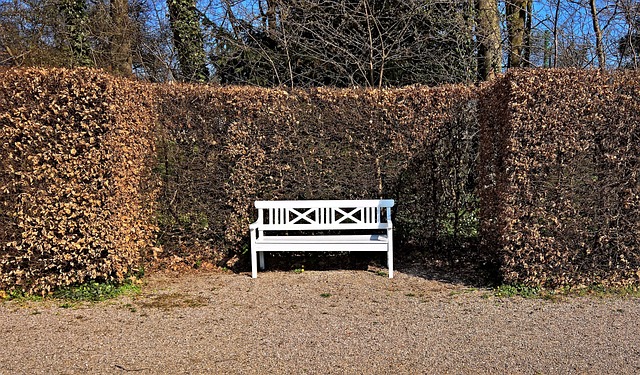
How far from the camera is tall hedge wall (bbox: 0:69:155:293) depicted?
5285 millimetres

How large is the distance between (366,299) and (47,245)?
3.42 meters

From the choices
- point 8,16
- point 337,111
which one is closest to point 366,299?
point 337,111

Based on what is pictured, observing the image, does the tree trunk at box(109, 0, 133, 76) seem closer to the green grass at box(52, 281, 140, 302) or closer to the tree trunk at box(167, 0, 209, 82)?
the tree trunk at box(167, 0, 209, 82)

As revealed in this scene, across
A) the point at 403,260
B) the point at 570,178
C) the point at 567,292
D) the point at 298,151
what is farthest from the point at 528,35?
the point at 567,292

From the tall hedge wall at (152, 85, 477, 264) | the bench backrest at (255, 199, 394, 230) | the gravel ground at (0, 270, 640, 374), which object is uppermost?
the tall hedge wall at (152, 85, 477, 264)

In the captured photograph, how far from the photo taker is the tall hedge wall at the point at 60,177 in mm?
5285

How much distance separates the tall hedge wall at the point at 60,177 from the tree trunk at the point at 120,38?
6571 mm

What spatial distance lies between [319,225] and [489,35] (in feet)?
20.3

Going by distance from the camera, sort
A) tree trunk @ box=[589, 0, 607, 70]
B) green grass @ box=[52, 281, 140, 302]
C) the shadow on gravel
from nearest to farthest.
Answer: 1. green grass @ box=[52, 281, 140, 302]
2. the shadow on gravel
3. tree trunk @ box=[589, 0, 607, 70]

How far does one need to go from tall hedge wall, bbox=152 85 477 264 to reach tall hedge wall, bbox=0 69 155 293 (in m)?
1.12

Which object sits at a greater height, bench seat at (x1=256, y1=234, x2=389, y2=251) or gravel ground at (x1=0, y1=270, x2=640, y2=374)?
bench seat at (x1=256, y1=234, x2=389, y2=251)

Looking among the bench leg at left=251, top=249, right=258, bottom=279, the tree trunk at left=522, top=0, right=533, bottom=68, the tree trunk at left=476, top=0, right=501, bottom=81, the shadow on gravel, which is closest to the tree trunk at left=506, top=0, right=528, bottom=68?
the tree trunk at left=522, top=0, right=533, bottom=68

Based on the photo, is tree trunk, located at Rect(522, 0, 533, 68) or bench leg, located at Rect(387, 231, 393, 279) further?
tree trunk, located at Rect(522, 0, 533, 68)

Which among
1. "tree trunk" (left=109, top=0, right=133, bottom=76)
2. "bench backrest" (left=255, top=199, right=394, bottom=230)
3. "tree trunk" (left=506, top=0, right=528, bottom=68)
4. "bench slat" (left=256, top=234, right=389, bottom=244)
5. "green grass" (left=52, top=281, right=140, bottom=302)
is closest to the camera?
"green grass" (left=52, top=281, right=140, bottom=302)
